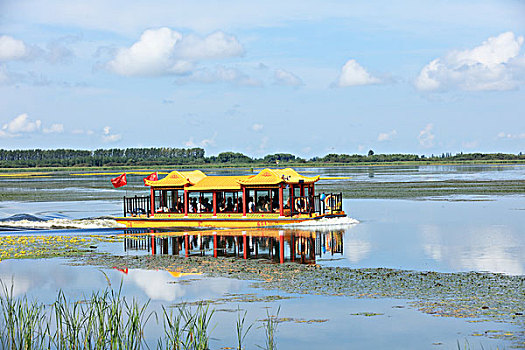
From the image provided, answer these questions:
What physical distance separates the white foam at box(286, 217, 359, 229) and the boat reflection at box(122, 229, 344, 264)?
1423 millimetres

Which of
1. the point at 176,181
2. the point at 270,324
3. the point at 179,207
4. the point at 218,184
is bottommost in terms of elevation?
the point at 270,324

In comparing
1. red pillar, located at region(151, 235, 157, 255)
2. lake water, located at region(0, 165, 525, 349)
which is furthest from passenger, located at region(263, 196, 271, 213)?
red pillar, located at region(151, 235, 157, 255)

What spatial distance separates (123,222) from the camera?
37250 millimetres

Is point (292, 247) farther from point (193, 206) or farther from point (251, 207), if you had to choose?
point (193, 206)

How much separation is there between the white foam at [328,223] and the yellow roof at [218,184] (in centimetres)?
369

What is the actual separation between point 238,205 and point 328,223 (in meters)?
4.61

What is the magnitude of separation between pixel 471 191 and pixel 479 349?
51.7 metres

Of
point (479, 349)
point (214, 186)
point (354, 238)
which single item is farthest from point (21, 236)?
point (479, 349)

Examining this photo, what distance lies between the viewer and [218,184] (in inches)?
1426

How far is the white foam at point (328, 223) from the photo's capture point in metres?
34.8

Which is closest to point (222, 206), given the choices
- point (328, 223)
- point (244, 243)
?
point (328, 223)

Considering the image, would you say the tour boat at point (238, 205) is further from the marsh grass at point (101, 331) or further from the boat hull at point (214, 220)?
the marsh grass at point (101, 331)

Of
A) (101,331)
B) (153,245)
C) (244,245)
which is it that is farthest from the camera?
(153,245)

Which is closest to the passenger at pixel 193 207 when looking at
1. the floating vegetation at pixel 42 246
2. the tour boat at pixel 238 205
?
the tour boat at pixel 238 205
